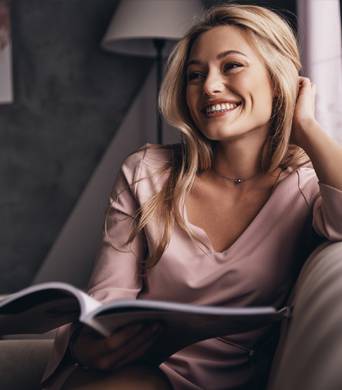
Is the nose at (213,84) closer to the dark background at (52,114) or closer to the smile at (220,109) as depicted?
the smile at (220,109)

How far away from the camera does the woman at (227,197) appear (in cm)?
152

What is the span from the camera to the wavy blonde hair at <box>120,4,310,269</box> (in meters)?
1.59

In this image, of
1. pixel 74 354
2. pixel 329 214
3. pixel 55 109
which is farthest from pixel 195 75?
pixel 55 109

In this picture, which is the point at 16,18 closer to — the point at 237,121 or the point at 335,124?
the point at 335,124

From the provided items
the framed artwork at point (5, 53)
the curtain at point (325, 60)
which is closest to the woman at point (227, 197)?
the curtain at point (325, 60)

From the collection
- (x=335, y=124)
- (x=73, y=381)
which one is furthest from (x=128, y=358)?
(x=335, y=124)

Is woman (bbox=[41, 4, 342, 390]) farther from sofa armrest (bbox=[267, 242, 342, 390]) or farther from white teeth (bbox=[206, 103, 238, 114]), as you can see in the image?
sofa armrest (bbox=[267, 242, 342, 390])

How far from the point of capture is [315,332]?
3.37 ft

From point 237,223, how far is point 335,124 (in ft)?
2.71

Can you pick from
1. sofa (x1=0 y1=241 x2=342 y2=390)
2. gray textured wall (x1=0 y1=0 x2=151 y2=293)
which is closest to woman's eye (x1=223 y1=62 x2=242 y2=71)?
sofa (x1=0 y1=241 x2=342 y2=390)

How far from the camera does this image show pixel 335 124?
7.49 ft

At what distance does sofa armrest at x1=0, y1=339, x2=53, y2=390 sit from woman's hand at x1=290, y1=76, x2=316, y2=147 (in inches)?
28.3

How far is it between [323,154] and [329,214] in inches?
5.4

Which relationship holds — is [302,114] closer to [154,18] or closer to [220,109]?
[220,109]
